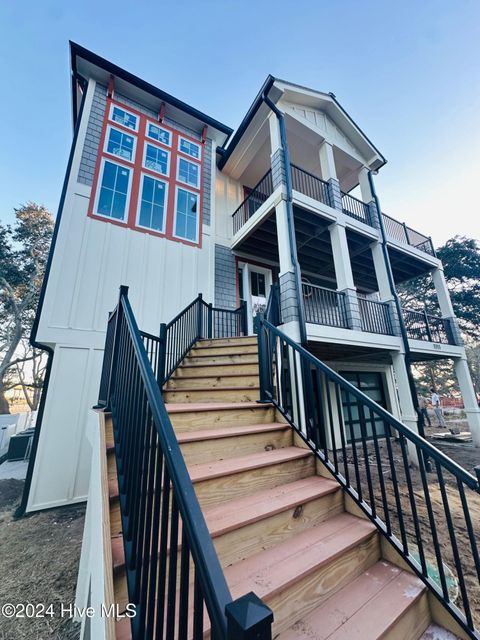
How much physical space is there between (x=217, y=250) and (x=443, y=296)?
789 centimetres

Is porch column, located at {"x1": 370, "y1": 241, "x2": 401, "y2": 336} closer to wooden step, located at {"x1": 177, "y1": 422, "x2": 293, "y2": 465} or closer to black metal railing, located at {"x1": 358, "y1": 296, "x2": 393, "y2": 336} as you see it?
black metal railing, located at {"x1": 358, "y1": 296, "x2": 393, "y2": 336}

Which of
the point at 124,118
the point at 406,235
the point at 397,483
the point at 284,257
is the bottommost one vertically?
the point at 397,483

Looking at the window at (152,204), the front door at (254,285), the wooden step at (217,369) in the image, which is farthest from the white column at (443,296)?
the window at (152,204)

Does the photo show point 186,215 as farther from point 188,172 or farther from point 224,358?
point 224,358

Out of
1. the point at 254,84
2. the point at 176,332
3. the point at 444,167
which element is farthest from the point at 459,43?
the point at 176,332

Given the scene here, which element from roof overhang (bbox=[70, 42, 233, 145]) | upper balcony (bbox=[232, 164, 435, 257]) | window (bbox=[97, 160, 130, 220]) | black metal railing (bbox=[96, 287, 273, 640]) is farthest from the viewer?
upper balcony (bbox=[232, 164, 435, 257])

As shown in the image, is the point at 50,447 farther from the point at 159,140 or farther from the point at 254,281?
the point at 159,140

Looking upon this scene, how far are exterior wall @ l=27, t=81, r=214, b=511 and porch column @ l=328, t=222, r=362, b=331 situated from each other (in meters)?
3.40

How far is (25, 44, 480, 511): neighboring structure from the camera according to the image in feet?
15.9

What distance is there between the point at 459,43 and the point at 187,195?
7594 millimetres

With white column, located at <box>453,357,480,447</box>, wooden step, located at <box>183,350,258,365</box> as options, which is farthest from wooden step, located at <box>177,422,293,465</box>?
white column, located at <box>453,357,480,447</box>

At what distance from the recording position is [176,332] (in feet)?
16.0

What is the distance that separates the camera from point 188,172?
7.45 m

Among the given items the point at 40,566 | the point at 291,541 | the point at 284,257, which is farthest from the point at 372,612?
the point at 284,257
